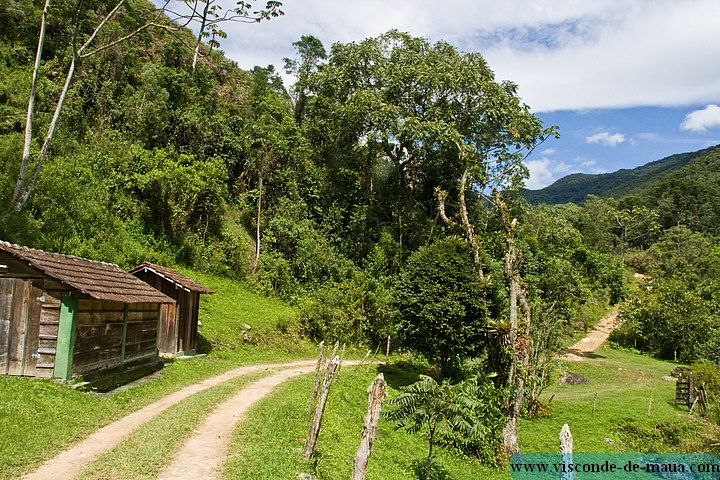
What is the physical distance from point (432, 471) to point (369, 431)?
635 cm

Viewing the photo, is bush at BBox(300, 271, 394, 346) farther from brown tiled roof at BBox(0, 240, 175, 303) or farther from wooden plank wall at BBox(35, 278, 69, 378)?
wooden plank wall at BBox(35, 278, 69, 378)

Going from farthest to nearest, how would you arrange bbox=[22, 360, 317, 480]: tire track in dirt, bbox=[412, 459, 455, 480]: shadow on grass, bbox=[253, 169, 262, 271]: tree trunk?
bbox=[253, 169, 262, 271]: tree trunk < bbox=[412, 459, 455, 480]: shadow on grass < bbox=[22, 360, 317, 480]: tire track in dirt

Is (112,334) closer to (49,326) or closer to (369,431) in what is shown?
(49,326)

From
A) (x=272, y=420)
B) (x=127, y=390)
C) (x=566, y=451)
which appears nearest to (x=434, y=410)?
(x=272, y=420)

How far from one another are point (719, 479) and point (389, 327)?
17689 mm

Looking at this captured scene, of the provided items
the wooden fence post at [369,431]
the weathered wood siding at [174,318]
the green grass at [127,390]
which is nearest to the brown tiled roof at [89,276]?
the weathered wood siding at [174,318]

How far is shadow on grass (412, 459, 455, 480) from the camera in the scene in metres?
12.2

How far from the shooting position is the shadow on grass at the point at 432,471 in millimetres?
12203

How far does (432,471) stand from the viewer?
12727 millimetres

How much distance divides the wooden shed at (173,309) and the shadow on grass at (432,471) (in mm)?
11099

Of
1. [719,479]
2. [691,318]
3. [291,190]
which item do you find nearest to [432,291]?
[719,479]

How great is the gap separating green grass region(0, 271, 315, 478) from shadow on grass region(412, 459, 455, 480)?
744 centimetres

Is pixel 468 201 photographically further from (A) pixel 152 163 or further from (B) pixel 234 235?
(A) pixel 152 163

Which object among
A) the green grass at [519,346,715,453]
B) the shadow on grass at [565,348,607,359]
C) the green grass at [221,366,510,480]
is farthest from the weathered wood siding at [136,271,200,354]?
the shadow on grass at [565,348,607,359]
